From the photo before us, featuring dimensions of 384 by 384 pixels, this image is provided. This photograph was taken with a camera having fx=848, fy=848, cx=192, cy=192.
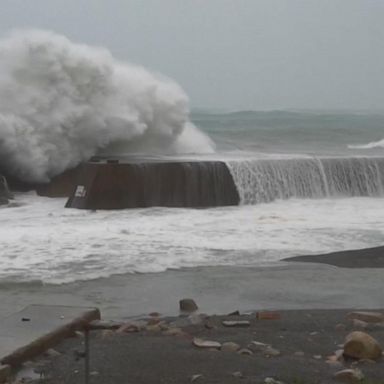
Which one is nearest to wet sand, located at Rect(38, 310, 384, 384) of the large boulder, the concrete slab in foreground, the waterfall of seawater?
the concrete slab in foreground

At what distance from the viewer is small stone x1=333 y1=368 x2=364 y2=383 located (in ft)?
13.5

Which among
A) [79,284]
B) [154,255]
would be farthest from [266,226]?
[79,284]

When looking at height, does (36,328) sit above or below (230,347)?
above

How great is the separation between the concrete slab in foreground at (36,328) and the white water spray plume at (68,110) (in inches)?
377

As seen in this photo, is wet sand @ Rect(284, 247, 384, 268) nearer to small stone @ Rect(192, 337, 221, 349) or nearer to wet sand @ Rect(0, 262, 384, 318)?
wet sand @ Rect(0, 262, 384, 318)

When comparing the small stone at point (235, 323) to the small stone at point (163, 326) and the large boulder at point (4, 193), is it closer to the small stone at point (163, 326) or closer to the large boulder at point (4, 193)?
the small stone at point (163, 326)

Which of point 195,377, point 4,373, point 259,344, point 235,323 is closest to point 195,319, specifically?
point 235,323

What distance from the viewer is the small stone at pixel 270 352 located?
15.2 feet

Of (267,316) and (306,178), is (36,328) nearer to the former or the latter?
(267,316)

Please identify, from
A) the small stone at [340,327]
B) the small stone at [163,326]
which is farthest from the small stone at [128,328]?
the small stone at [340,327]

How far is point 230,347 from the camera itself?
4.74m

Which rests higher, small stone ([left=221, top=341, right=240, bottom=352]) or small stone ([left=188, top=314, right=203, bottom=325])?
small stone ([left=188, top=314, right=203, bottom=325])

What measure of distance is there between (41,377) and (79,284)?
9.39 feet

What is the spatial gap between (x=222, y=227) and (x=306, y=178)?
13.6 ft
